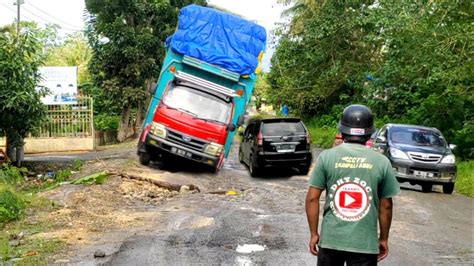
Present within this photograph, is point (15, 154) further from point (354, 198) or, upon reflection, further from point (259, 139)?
point (354, 198)

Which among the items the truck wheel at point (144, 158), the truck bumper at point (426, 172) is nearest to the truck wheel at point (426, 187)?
the truck bumper at point (426, 172)

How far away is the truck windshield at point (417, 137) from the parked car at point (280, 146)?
263 cm

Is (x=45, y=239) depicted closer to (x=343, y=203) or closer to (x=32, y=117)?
(x=343, y=203)

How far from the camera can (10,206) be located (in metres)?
9.79

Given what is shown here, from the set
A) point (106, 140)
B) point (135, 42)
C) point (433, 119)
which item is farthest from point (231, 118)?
point (106, 140)

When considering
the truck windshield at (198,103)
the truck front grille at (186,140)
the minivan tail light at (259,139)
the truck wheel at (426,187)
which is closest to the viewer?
the truck wheel at (426,187)

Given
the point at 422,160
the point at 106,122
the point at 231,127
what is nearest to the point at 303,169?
the point at 231,127

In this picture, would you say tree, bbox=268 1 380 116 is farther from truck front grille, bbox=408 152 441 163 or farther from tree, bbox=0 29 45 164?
tree, bbox=0 29 45 164

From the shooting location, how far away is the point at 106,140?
115ft

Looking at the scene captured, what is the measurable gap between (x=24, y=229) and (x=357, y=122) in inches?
252

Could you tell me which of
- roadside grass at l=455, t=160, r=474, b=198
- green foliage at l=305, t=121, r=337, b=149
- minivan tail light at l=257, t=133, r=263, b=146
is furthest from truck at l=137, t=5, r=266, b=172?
green foliage at l=305, t=121, r=337, b=149

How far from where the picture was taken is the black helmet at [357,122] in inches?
158

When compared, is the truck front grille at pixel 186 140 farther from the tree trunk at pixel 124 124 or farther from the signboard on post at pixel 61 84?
the tree trunk at pixel 124 124

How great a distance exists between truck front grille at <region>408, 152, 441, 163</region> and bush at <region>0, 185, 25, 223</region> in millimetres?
9039
